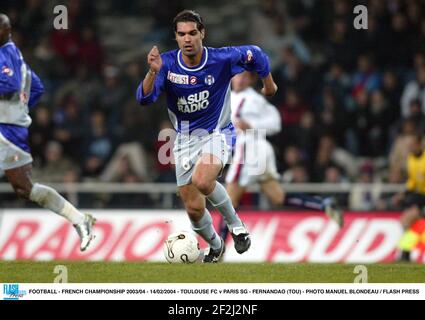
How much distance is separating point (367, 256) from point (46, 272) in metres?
6.72

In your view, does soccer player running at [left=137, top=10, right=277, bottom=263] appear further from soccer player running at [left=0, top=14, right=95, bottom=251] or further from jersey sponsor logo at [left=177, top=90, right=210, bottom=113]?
soccer player running at [left=0, top=14, right=95, bottom=251]

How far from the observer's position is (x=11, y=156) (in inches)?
436

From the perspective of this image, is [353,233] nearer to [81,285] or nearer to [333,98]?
[333,98]

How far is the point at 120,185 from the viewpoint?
16969 mm

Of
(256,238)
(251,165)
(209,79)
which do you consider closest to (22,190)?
(209,79)

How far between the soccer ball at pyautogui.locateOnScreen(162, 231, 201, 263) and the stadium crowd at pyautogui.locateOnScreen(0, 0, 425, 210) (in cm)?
624

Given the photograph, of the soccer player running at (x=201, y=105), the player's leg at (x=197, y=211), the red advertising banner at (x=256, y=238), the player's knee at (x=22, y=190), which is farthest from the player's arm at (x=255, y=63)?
the red advertising banner at (x=256, y=238)

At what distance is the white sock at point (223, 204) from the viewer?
34.9ft

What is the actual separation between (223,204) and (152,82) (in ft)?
4.55

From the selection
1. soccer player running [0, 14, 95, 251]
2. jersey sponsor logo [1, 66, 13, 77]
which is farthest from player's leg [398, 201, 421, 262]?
jersey sponsor logo [1, 66, 13, 77]

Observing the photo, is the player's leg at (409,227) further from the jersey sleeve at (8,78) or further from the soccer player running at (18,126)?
the jersey sleeve at (8,78)

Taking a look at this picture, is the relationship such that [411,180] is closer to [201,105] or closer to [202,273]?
[201,105]

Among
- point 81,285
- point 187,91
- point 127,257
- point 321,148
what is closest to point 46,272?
point 81,285

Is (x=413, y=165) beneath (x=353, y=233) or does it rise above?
above
